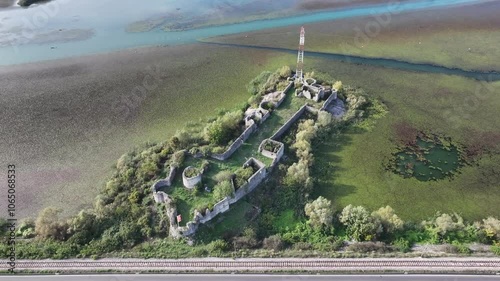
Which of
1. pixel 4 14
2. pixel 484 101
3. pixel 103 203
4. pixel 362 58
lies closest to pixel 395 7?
pixel 362 58

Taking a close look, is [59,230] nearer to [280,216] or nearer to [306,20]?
[280,216]

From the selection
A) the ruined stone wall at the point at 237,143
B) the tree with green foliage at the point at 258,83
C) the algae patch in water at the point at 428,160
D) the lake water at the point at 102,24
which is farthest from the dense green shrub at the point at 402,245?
the lake water at the point at 102,24

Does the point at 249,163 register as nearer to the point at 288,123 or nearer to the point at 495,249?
the point at 288,123

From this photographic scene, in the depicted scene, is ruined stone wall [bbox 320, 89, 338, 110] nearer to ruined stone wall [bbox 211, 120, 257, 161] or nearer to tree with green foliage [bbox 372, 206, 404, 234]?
ruined stone wall [bbox 211, 120, 257, 161]

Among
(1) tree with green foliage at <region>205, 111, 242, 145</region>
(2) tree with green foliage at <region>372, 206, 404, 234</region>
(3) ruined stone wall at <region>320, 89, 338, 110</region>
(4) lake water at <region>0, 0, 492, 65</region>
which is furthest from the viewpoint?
(4) lake water at <region>0, 0, 492, 65</region>

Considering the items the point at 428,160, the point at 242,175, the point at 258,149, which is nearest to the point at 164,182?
the point at 242,175

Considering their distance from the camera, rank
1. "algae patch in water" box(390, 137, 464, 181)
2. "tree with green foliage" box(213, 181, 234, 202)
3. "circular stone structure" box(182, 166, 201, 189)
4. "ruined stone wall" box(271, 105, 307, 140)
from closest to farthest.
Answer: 1. "tree with green foliage" box(213, 181, 234, 202)
2. "circular stone structure" box(182, 166, 201, 189)
3. "algae patch in water" box(390, 137, 464, 181)
4. "ruined stone wall" box(271, 105, 307, 140)

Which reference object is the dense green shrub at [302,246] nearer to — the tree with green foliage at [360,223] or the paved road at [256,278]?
the paved road at [256,278]

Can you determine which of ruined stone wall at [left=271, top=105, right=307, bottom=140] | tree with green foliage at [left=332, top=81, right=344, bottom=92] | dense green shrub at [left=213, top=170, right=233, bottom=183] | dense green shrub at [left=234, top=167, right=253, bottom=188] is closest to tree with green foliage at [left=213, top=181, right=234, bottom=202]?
dense green shrub at [left=213, top=170, right=233, bottom=183]
